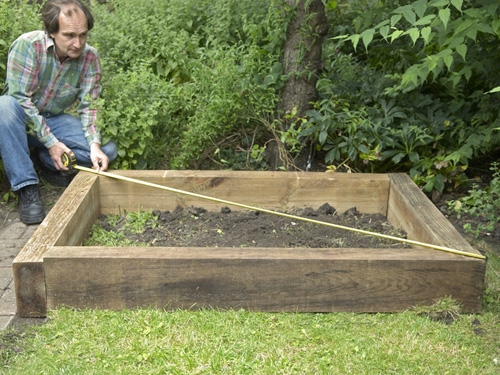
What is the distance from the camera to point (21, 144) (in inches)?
179

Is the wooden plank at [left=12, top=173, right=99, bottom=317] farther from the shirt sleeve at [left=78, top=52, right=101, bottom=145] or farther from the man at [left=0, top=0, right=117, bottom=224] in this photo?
the shirt sleeve at [left=78, top=52, right=101, bottom=145]

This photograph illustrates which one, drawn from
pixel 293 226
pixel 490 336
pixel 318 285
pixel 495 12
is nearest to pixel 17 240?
pixel 293 226

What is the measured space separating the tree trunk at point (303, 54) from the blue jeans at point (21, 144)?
1.42 metres

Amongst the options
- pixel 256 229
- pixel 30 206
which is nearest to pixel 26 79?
pixel 30 206

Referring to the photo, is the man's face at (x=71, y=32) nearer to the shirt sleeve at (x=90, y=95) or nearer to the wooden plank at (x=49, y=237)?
the shirt sleeve at (x=90, y=95)

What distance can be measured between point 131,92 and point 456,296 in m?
2.76

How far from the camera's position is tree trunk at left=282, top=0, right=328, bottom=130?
194 inches

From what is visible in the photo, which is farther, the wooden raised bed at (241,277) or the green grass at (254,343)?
the wooden raised bed at (241,277)

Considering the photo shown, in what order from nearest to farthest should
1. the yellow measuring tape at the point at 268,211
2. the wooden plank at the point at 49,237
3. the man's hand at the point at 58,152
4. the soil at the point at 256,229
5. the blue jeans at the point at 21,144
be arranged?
1. the wooden plank at the point at 49,237
2. the yellow measuring tape at the point at 268,211
3. the soil at the point at 256,229
4. the blue jeans at the point at 21,144
5. the man's hand at the point at 58,152

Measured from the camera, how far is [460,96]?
16.9 feet

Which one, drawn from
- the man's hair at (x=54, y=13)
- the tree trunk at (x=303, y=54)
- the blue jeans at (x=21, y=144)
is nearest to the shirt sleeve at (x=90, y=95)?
the blue jeans at (x=21, y=144)

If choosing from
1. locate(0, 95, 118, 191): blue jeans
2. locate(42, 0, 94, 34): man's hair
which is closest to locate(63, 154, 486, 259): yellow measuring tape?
locate(0, 95, 118, 191): blue jeans

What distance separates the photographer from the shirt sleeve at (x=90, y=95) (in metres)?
4.66

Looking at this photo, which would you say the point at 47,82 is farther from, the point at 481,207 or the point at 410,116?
the point at 481,207
